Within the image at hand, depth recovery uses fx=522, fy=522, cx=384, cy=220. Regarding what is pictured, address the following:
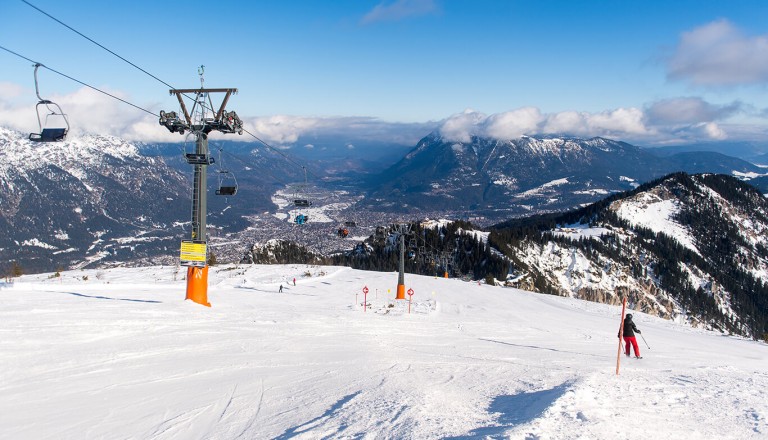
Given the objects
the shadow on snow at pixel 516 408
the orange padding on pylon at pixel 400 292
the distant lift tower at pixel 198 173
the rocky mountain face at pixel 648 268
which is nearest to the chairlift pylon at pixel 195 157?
the distant lift tower at pixel 198 173

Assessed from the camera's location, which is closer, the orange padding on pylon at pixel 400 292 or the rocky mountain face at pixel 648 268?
the orange padding on pylon at pixel 400 292

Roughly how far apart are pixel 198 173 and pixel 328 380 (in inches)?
630

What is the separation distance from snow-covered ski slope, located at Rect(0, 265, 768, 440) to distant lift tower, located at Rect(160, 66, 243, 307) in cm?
230

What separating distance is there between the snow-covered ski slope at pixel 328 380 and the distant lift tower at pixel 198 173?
230 cm

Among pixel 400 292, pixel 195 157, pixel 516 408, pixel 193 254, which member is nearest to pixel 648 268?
pixel 400 292

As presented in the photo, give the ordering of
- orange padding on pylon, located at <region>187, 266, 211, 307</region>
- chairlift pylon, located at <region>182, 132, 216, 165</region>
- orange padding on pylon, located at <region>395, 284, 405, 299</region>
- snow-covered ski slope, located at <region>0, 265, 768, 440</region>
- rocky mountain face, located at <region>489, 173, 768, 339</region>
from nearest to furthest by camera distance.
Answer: snow-covered ski slope, located at <region>0, 265, 768, 440</region> < orange padding on pylon, located at <region>187, 266, 211, 307</region> < chairlift pylon, located at <region>182, 132, 216, 165</region> < orange padding on pylon, located at <region>395, 284, 405, 299</region> < rocky mountain face, located at <region>489, 173, 768, 339</region>

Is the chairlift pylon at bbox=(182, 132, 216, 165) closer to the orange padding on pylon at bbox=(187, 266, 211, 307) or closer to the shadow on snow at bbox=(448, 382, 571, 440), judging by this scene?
the orange padding on pylon at bbox=(187, 266, 211, 307)

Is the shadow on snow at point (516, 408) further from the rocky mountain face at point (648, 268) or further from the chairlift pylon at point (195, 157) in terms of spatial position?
the rocky mountain face at point (648, 268)

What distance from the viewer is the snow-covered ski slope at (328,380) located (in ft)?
26.0

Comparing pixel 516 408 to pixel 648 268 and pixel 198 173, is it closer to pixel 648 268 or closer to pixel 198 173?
pixel 198 173

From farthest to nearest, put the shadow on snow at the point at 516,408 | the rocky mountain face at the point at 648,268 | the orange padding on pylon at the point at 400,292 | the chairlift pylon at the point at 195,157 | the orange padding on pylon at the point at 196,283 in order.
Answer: the rocky mountain face at the point at 648,268 → the orange padding on pylon at the point at 400,292 → the chairlift pylon at the point at 195,157 → the orange padding on pylon at the point at 196,283 → the shadow on snow at the point at 516,408

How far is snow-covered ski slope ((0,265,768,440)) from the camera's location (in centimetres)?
794

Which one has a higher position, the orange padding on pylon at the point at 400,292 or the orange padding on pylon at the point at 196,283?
the orange padding on pylon at the point at 196,283

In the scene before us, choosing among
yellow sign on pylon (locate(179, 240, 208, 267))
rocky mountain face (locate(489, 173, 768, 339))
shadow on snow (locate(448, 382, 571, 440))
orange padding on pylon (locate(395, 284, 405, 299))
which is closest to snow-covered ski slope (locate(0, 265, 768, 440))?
shadow on snow (locate(448, 382, 571, 440))
